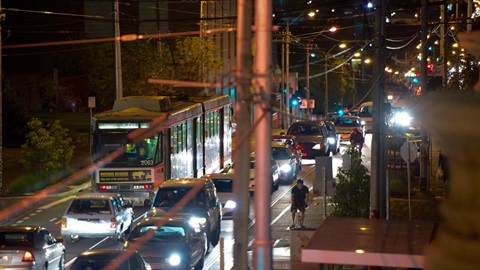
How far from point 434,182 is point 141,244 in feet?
64.0

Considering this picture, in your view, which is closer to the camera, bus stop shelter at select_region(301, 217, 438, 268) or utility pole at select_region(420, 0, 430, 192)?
bus stop shelter at select_region(301, 217, 438, 268)

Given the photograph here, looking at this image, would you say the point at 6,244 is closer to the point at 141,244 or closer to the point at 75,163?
the point at 141,244

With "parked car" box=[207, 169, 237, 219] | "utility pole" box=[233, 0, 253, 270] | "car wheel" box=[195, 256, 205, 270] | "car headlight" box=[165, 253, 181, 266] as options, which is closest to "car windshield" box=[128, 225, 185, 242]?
"car headlight" box=[165, 253, 181, 266]

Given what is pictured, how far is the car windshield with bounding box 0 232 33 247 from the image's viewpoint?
2081 cm

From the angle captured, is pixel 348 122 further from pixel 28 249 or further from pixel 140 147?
pixel 28 249

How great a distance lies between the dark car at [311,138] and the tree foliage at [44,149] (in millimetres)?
13956

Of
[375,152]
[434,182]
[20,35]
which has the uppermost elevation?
[20,35]

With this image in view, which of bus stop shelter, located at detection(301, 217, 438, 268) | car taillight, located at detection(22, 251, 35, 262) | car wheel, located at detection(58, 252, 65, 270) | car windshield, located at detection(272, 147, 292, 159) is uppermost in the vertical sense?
bus stop shelter, located at detection(301, 217, 438, 268)

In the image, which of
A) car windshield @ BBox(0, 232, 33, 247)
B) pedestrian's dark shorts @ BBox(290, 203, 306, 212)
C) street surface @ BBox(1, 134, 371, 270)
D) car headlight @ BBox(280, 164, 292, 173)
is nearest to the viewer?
car windshield @ BBox(0, 232, 33, 247)

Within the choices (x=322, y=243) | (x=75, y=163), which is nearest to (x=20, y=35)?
(x=75, y=163)

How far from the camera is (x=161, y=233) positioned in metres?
22.1

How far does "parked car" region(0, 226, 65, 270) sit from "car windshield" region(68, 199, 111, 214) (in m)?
4.15

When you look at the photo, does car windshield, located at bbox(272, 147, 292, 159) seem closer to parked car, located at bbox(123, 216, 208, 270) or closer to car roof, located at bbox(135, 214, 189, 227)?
parked car, located at bbox(123, 216, 208, 270)

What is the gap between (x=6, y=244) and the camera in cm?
2084
